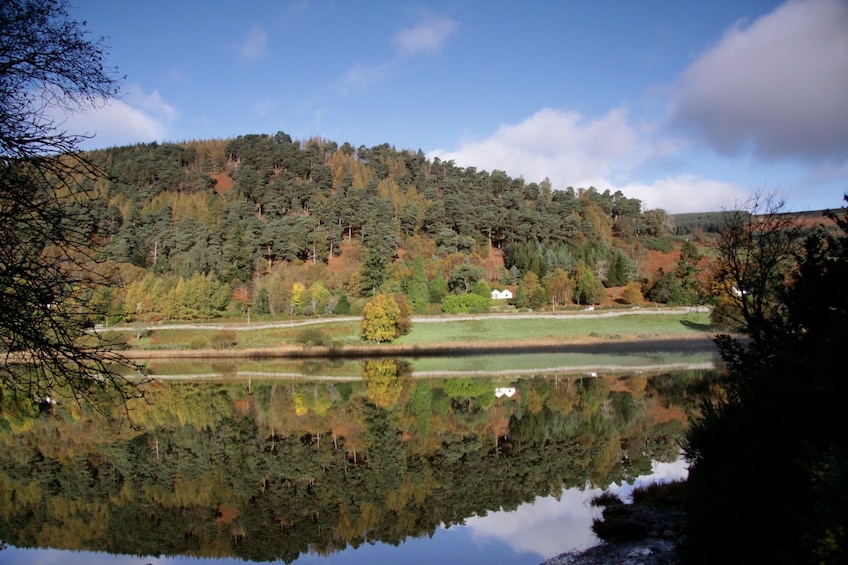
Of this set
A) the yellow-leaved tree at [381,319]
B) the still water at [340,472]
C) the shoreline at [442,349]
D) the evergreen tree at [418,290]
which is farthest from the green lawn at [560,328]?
the still water at [340,472]

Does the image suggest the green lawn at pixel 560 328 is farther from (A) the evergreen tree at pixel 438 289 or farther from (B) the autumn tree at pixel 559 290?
(A) the evergreen tree at pixel 438 289

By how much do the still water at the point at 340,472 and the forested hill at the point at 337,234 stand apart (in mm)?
32209

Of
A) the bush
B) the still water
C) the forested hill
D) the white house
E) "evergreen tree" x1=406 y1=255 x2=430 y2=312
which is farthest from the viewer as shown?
the white house

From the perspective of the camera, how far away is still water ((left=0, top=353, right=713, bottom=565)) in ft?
38.0

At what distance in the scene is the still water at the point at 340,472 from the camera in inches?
456

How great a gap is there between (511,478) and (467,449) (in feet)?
11.1

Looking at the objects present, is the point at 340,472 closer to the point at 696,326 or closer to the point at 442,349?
the point at 442,349

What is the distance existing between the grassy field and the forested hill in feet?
20.6

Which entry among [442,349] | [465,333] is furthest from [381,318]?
[465,333]

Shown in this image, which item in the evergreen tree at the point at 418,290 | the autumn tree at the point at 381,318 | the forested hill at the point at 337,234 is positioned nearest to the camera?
the autumn tree at the point at 381,318

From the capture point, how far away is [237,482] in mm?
15617

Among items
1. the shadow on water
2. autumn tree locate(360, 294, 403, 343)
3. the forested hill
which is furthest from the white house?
the shadow on water

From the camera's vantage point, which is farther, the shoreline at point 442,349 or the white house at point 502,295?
the white house at point 502,295

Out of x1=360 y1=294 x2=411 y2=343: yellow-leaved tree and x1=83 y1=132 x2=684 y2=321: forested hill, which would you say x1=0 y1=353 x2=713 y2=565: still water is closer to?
x1=360 y1=294 x2=411 y2=343: yellow-leaved tree
